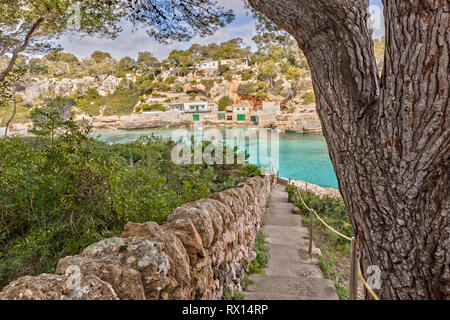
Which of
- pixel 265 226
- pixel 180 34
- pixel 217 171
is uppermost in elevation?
pixel 180 34

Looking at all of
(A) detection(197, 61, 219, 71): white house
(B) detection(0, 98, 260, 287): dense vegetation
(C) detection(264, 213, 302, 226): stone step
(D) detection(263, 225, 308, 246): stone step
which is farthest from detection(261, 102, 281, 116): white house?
(B) detection(0, 98, 260, 287): dense vegetation

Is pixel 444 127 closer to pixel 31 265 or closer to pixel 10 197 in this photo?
pixel 31 265

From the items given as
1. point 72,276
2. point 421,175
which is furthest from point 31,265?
point 421,175

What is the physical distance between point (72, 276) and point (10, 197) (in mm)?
1112

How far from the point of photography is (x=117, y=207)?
1.82m

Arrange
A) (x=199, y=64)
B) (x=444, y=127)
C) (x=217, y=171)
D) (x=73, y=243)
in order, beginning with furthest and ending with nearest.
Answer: (x=199, y=64) < (x=217, y=171) < (x=73, y=243) < (x=444, y=127)

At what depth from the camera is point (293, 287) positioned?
8.66 feet

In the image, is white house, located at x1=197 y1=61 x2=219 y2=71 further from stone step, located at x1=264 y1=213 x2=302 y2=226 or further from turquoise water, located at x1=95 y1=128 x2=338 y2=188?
stone step, located at x1=264 y1=213 x2=302 y2=226

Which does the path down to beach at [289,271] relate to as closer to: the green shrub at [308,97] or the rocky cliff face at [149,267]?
the rocky cliff face at [149,267]

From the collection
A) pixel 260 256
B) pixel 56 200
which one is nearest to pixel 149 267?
pixel 56 200

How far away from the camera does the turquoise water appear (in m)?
16.8

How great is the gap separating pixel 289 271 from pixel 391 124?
2.62 m

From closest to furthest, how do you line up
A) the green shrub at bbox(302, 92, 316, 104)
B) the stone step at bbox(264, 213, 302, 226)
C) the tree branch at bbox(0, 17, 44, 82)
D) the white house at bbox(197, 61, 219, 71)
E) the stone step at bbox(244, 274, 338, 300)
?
1. the stone step at bbox(244, 274, 338, 300)
2. the tree branch at bbox(0, 17, 44, 82)
3. the stone step at bbox(264, 213, 302, 226)
4. the green shrub at bbox(302, 92, 316, 104)
5. the white house at bbox(197, 61, 219, 71)

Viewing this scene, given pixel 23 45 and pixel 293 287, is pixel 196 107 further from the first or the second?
pixel 293 287
